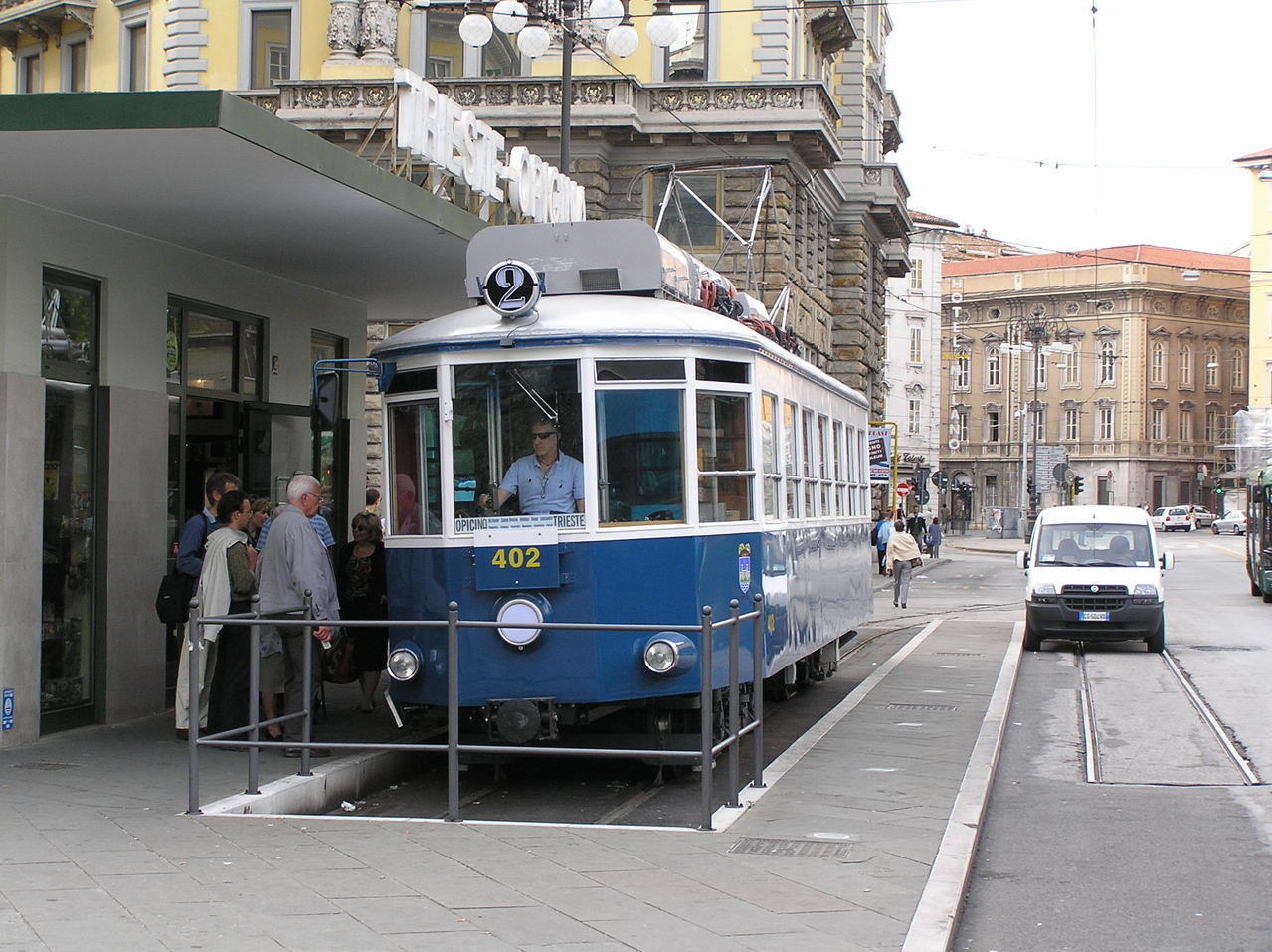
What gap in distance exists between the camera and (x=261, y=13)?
38.6m

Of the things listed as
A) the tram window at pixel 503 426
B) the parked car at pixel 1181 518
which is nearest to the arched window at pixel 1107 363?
the parked car at pixel 1181 518

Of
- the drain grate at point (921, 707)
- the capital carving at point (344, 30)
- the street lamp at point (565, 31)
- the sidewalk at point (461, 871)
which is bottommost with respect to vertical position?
the drain grate at point (921, 707)

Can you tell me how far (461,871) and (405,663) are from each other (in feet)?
→ 9.40

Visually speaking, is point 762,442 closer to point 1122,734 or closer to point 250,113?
point 250,113

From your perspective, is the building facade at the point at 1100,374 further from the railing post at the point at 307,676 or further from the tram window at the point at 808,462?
the railing post at the point at 307,676

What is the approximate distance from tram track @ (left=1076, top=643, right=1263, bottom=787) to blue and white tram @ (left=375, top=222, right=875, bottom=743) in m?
3.26

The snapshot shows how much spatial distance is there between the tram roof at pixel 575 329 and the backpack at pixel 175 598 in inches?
89.5

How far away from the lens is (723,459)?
34.4ft

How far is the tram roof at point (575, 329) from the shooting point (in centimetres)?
1002

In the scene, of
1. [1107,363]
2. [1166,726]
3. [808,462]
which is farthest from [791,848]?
→ [1107,363]

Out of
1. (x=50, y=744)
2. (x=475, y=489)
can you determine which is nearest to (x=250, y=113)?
(x=475, y=489)

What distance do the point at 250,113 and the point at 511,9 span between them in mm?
13850

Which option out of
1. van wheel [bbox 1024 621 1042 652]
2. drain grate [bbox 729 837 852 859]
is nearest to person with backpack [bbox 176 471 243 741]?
drain grate [bbox 729 837 852 859]

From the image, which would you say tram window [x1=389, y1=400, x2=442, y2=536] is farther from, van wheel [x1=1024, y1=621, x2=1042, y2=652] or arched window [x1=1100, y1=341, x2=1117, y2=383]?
arched window [x1=1100, y1=341, x2=1117, y2=383]
